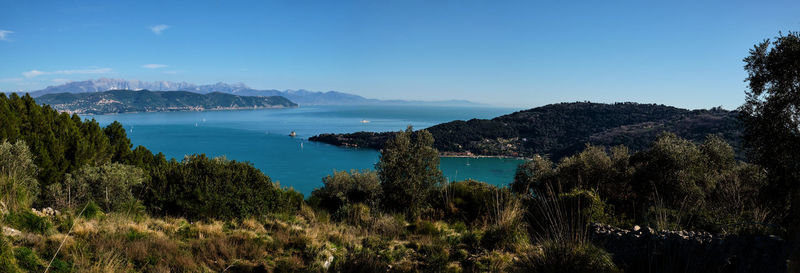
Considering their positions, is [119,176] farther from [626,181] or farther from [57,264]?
[626,181]

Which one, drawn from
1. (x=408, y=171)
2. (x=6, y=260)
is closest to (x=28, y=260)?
(x=6, y=260)

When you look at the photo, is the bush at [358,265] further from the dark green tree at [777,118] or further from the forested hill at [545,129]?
the forested hill at [545,129]

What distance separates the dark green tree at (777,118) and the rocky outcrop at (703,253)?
12.4 ft

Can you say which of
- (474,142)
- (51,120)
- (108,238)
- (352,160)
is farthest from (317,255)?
(474,142)

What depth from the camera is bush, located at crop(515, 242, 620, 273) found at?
3.80m

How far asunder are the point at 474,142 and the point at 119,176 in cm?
9199

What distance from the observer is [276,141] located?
368ft

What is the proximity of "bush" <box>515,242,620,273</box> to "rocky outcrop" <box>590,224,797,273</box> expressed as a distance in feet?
2.33

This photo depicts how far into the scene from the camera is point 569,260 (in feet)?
12.7

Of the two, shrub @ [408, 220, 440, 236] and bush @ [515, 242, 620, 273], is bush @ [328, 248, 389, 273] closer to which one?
bush @ [515, 242, 620, 273]

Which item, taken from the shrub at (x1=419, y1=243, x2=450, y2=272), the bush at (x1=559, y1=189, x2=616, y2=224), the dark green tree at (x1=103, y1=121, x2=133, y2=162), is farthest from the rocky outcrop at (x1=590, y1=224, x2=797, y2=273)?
the dark green tree at (x1=103, y1=121, x2=133, y2=162)

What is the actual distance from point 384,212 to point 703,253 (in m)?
6.93

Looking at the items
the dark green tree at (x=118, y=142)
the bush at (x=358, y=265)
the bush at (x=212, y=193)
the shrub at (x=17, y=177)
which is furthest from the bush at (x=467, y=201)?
the dark green tree at (x=118, y=142)

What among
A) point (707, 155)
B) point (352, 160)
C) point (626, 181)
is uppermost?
point (707, 155)
